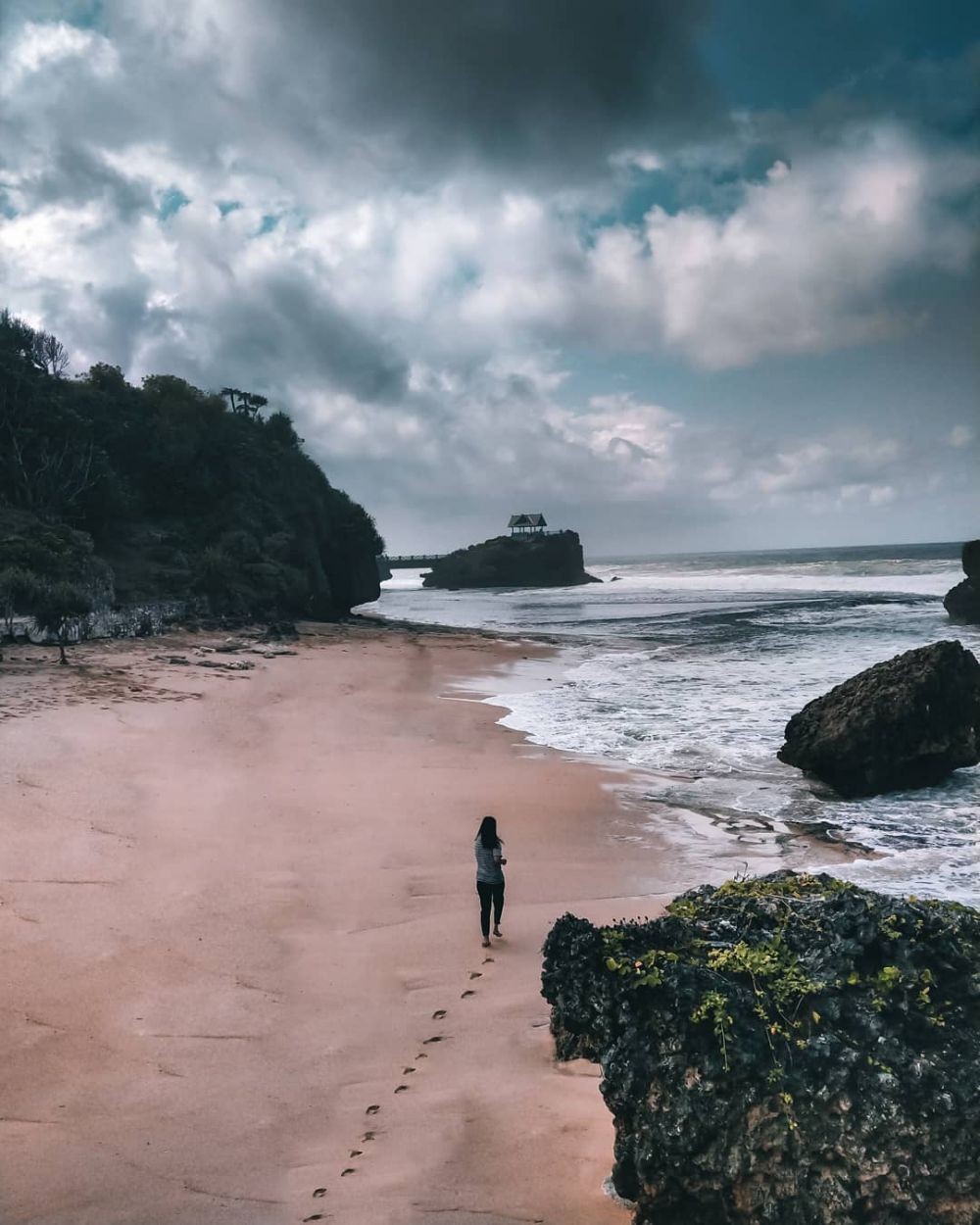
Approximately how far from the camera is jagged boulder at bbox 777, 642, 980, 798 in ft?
36.6

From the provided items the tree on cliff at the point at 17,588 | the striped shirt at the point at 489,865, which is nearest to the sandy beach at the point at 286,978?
the striped shirt at the point at 489,865

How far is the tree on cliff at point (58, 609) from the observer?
20.2m

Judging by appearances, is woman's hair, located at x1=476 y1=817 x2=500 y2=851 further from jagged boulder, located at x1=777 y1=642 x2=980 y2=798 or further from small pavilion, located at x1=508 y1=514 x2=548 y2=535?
small pavilion, located at x1=508 y1=514 x2=548 y2=535

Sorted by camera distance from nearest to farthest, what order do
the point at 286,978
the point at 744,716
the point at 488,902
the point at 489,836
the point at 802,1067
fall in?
the point at 802,1067 → the point at 286,978 → the point at 488,902 → the point at 489,836 → the point at 744,716

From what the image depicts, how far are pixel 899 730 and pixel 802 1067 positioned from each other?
9319 mm

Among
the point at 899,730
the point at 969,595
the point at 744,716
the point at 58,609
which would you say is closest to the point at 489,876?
the point at 899,730

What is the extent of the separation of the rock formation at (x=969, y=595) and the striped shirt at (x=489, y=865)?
3669cm

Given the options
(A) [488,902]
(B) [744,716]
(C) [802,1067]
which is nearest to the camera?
(C) [802,1067]

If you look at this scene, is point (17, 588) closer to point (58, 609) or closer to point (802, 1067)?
point (58, 609)

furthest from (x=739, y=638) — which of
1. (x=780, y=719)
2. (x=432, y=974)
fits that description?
(x=432, y=974)

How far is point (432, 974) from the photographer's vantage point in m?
6.11

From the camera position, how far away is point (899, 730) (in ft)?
36.8

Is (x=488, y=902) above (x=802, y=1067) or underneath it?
Result: underneath

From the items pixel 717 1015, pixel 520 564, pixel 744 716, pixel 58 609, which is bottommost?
pixel 744 716
